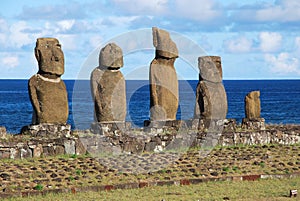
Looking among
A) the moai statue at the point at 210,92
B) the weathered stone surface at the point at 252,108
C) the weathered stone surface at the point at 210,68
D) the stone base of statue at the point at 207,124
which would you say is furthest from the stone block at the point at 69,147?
the weathered stone surface at the point at 252,108

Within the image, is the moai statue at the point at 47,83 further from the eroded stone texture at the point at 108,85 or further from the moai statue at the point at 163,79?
the moai statue at the point at 163,79

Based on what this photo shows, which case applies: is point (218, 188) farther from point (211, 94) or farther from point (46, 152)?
point (211, 94)

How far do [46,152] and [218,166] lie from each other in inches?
185

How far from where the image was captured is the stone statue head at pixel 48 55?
20.5 meters

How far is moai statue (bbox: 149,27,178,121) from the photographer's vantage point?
22.8 meters

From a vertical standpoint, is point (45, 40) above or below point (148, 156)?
above

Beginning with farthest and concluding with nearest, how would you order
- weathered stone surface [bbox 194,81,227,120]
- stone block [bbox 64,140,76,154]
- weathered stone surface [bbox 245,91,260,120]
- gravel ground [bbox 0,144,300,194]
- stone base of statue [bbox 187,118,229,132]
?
weathered stone surface [bbox 245,91,260,120]
weathered stone surface [bbox 194,81,227,120]
stone base of statue [bbox 187,118,229,132]
stone block [bbox 64,140,76,154]
gravel ground [bbox 0,144,300,194]

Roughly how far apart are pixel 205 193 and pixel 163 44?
827cm

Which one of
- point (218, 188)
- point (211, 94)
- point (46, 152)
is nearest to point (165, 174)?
point (218, 188)

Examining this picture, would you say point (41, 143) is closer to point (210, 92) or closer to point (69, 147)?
point (69, 147)

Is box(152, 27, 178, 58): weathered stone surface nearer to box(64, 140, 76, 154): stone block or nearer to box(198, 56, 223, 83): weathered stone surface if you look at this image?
box(198, 56, 223, 83): weathered stone surface

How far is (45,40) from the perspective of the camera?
20.7 metres

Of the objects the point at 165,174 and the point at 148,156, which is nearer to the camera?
the point at 165,174

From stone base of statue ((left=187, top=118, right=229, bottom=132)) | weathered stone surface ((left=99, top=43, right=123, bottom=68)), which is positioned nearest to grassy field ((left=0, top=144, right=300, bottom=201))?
stone base of statue ((left=187, top=118, right=229, bottom=132))
